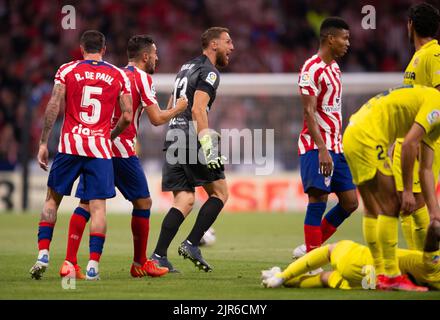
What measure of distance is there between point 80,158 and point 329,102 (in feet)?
8.26

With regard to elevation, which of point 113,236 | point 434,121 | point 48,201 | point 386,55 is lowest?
point 113,236

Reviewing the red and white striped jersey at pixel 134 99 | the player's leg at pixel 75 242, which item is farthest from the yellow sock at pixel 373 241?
the player's leg at pixel 75 242

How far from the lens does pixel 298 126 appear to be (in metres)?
19.7

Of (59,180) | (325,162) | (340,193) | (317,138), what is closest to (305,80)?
(317,138)

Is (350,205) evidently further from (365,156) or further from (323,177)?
(365,156)

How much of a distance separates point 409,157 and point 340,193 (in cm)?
252

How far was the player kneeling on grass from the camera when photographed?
22.4 feet

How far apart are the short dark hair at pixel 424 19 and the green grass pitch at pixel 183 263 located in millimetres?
2637

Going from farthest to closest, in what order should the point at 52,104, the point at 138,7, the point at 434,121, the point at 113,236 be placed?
the point at 138,7, the point at 113,236, the point at 52,104, the point at 434,121

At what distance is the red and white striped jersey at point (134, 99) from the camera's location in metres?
8.46

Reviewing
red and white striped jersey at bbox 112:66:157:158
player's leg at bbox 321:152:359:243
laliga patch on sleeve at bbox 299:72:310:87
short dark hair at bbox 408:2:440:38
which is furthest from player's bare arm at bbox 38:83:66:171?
short dark hair at bbox 408:2:440:38

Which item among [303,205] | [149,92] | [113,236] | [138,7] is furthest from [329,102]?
[138,7]

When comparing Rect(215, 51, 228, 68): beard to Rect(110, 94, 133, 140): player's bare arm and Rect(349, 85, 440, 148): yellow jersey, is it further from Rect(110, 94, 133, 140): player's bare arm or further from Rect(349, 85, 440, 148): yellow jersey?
Rect(349, 85, 440, 148): yellow jersey

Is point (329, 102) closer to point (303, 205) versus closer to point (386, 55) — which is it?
point (303, 205)
